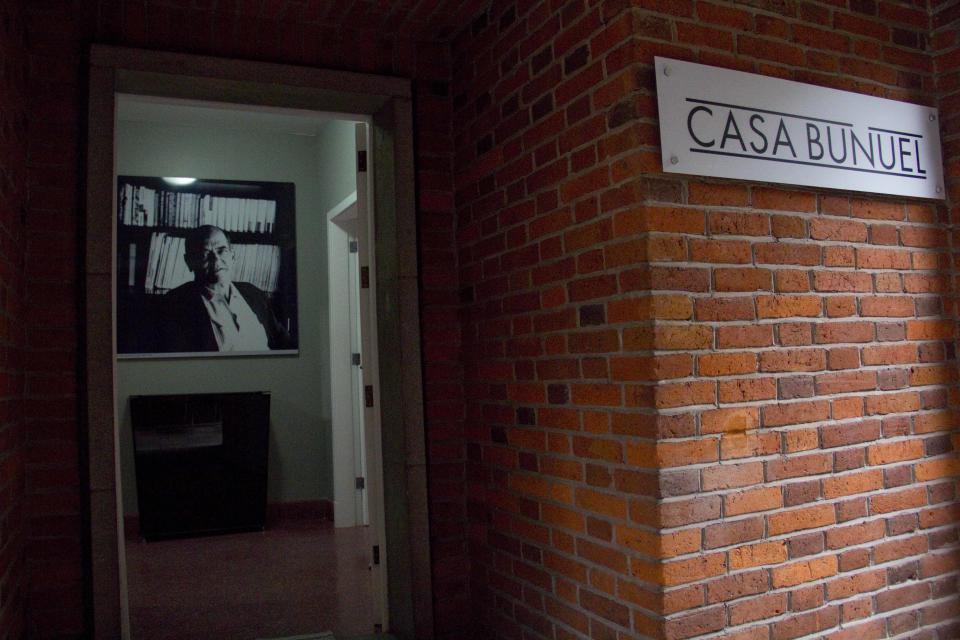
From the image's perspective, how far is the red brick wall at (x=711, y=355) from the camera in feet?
6.89

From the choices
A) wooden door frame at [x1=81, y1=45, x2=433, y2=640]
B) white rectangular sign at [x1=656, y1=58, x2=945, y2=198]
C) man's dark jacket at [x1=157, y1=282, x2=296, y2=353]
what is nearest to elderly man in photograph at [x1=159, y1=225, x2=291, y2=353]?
man's dark jacket at [x1=157, y1=282, x2=296, y2=353]

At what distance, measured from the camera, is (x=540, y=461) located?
8.59 feet

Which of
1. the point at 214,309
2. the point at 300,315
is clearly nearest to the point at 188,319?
the point at 214,309

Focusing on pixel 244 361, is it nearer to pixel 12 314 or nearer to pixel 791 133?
pixel 12 314

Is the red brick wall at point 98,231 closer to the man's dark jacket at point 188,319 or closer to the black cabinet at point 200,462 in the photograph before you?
the black cabinet at point 200,462

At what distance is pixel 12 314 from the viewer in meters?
2.45

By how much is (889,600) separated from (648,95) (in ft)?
5.52

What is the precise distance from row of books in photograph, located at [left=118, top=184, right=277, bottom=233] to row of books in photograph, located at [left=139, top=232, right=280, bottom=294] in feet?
0.41

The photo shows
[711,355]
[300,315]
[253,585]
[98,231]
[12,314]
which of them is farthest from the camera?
[300,315]

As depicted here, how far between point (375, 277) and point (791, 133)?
5.48ft

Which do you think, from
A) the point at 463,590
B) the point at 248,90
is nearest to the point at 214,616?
the point at 463,590

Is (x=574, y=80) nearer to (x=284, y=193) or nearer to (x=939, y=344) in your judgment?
(x=939, y=344)

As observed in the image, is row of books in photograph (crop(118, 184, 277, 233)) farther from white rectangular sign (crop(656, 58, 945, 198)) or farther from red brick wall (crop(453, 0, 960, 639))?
white rectangular sign (crop(656, 58, 945, 198))

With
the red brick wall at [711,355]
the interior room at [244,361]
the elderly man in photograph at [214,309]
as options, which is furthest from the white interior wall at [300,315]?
the red brick wall at [711,355]
